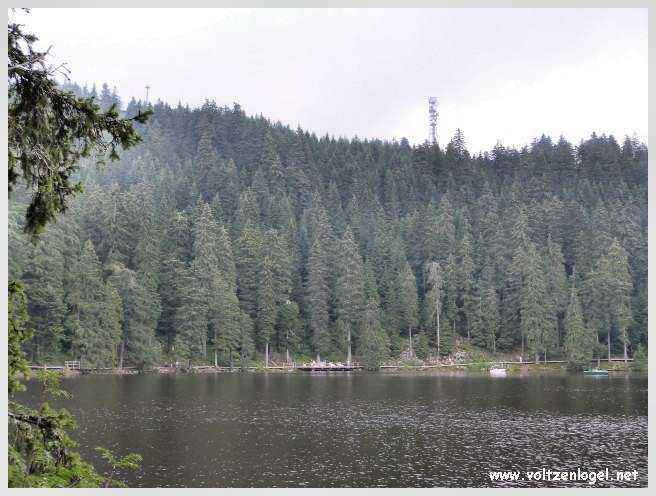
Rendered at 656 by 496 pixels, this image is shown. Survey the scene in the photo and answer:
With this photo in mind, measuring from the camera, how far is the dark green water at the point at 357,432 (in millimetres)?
19278

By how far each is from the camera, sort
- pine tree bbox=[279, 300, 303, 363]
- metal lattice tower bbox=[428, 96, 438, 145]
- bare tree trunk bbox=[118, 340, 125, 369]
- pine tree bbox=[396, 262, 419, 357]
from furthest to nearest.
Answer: metal lattice tower bbox=[428, 96, 438, 145] → pine tree bbox=[396, 262, 419, 357] → pine tree bbox=[279, 300, 303, 363] → bare tree trunk bbox=[118, 340, 125, 369]

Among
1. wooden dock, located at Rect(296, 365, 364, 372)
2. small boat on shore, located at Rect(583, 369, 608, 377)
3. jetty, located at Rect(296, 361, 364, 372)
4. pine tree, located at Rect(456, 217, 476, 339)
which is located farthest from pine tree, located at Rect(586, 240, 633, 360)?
wooden dock, located at Rect(296, 365, 364, 372)

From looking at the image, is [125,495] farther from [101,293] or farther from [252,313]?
[252,313]

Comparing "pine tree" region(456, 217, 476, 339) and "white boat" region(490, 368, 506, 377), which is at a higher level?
"pine tree" region(456, 217, 476, 339)

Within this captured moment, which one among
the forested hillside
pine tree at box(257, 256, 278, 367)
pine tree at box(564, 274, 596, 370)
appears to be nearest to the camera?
the forested hillside

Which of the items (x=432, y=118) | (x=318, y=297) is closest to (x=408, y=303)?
(x=318, y=297)

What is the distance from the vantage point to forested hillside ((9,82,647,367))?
60906 millimetres

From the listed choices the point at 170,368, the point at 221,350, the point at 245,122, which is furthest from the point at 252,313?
the point at 245,122

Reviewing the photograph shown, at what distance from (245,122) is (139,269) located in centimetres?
5939

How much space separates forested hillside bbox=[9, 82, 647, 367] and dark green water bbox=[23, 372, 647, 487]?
17812mm

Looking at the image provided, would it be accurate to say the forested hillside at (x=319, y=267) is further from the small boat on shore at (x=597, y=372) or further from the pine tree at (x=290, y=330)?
the small boat on shore at (x=597, y=372)

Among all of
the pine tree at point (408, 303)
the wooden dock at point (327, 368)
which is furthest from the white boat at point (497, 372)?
the wooden dock at point (327, 368)

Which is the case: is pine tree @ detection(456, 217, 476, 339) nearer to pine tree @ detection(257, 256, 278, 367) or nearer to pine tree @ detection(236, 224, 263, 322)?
pine tree @ detection(257, 256, 278, 367)

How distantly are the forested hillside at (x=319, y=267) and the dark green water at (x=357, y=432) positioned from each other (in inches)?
701
